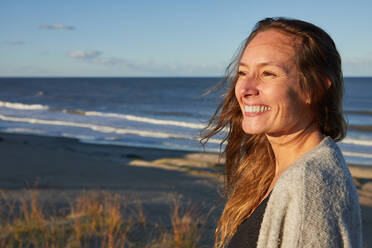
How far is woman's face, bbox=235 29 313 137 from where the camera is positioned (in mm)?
1891

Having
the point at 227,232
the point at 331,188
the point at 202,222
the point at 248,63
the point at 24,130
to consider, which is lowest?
the point at 24,130

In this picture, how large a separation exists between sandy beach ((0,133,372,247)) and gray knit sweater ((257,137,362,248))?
4.26 metres

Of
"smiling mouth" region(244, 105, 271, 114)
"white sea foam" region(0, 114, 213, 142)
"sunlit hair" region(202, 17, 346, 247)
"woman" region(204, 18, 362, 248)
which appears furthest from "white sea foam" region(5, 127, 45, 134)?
"smiling mouth" region(244, 105, 271, 114)

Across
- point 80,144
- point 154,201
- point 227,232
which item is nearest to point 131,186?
point 154,201

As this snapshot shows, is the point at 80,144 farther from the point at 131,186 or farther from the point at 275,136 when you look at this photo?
the point at 275,136

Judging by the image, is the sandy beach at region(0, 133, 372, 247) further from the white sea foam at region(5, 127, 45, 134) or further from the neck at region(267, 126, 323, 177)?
the white sea foam at region(5, 127, 45, 134)

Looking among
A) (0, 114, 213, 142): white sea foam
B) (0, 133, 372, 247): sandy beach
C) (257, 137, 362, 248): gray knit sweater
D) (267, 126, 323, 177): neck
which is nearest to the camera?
(257, 137, 362, 248): gray knit sweater

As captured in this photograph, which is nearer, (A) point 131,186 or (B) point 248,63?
(B) point 248,63

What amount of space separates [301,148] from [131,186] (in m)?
8.53

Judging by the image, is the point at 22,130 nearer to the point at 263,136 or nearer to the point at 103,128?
the point at 103,128

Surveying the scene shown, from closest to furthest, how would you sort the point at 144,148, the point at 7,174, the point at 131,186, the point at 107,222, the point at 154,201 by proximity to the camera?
the point at 107,222 < the point at 154,201 < the point at 131,186 < the point at 7,174 < the point at 144,148

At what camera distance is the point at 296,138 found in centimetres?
202

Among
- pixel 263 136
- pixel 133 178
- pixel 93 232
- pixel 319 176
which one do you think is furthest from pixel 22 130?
pixel 319 176

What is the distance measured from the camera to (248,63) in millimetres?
2021
